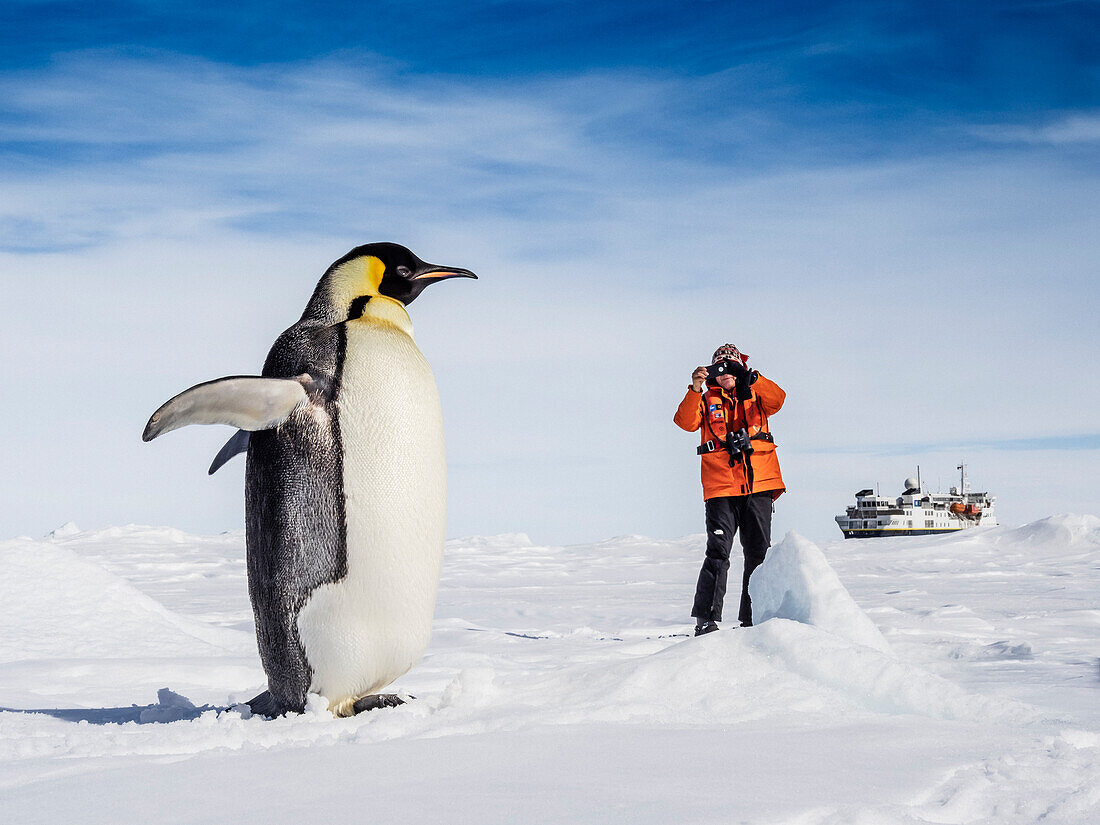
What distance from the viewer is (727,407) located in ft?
16.8

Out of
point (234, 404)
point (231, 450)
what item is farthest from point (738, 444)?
point (234, 404)

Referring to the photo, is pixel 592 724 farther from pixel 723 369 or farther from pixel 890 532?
pixel 890 532

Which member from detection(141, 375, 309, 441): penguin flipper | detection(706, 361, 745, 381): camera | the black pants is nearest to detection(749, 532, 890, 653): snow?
the black pants

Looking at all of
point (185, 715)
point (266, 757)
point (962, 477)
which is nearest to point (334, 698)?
point (185, 715)

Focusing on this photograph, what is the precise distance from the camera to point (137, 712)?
2.86 metres

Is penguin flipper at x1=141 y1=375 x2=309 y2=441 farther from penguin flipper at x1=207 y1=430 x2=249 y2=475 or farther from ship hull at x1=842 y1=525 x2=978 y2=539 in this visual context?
ship hull at x1=842 y1=525 x2=978 y2=539

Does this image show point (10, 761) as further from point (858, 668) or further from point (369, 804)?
point (858, 668)

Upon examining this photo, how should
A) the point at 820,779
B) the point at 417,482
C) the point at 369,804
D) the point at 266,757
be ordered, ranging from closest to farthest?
the point at 369,804, the point at 820,779, the point at 266,757, the point at 417,482

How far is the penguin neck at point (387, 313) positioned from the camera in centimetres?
274

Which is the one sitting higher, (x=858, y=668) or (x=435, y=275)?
(x=435, y=275)

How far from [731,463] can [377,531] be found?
2.90m

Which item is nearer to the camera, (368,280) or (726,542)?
(368,280)

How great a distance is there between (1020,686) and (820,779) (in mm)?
1739

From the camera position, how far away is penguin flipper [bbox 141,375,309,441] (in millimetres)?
2316
